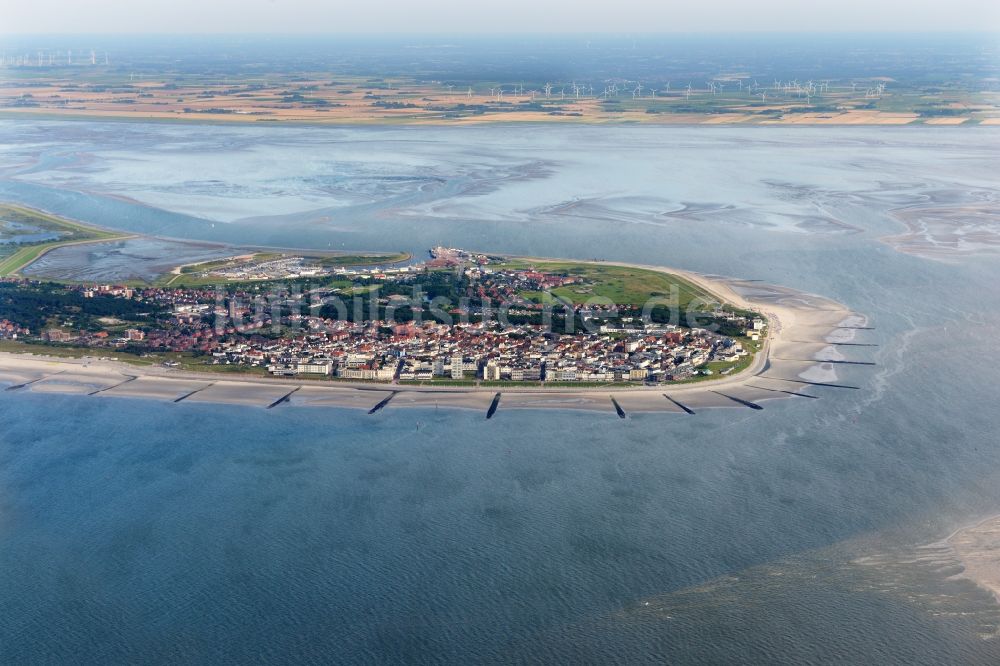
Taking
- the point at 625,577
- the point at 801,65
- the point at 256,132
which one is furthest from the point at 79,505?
the point at 801,65

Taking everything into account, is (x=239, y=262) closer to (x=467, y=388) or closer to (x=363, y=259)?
(x=363, y=259)

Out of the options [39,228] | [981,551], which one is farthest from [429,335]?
[39,228]

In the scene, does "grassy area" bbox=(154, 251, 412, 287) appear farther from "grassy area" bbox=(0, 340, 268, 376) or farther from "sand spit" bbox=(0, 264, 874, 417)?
"sand spit" bbox=(0, 264, 874, 417)

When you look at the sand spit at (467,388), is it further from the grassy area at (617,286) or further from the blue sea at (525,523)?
the grassy area at (617,286)

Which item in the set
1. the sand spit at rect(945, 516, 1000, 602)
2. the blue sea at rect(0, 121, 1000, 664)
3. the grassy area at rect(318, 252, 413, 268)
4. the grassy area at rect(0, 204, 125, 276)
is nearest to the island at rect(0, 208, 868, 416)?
the grassy area at rect(318, 252, 413, 268)

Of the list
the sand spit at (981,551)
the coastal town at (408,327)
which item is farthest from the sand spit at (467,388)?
the sand spit at (981,551)

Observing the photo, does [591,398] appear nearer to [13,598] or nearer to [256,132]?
[13,598]
